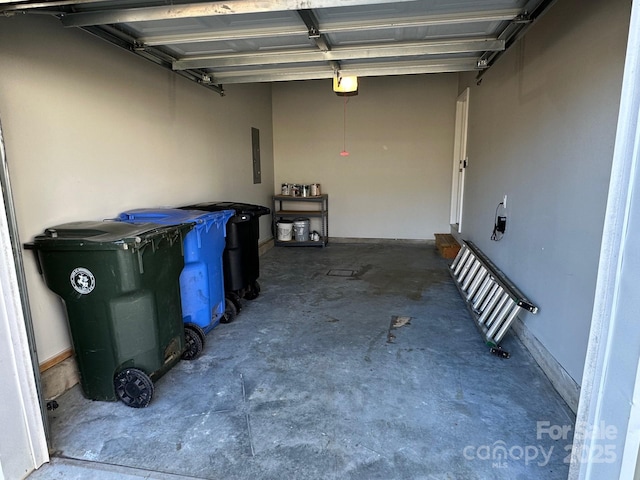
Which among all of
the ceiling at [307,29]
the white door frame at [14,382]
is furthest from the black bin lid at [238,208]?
the white door frame at [14,382]

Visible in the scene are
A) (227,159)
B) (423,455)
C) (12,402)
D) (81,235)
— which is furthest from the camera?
(227,159)

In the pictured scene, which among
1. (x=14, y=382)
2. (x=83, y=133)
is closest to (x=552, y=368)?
(x=14, y=382)

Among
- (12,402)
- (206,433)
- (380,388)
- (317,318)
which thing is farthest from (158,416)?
(317,318)

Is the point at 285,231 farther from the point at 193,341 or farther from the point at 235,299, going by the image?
the point at 193,341

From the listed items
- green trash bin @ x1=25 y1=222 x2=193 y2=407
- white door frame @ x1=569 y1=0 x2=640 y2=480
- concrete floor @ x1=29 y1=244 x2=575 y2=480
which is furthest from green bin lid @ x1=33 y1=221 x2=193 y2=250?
white door frame @ x1=569 y1=0 x2=640 y2=480

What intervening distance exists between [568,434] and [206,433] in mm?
1833

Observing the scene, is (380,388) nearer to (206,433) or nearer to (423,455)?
(423,455)

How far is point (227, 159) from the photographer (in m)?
4.75

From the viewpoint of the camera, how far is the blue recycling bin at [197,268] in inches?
107

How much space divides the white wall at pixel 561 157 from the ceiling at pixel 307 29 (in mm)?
269

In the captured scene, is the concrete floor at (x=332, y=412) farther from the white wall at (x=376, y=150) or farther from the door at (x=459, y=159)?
the white wall at (x=376, y=150)

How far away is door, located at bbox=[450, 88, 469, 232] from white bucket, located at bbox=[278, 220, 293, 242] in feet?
8.87

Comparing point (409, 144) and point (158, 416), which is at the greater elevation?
point (409, 144)

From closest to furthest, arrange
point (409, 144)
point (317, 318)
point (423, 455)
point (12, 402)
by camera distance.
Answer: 1. point (12, 402)
2. point (423, 455)
3. point (317, 318)
4. point (409, 144)
